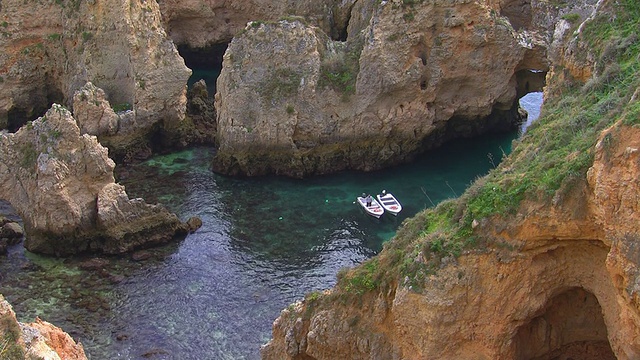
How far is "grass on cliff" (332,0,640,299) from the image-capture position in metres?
18.1

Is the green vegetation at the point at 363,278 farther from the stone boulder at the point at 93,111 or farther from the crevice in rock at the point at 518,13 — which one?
the crevice in rock at the point at 518,13

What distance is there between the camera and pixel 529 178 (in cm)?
1859

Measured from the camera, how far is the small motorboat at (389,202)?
136 ft

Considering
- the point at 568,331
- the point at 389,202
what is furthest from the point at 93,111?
the point at 568,331

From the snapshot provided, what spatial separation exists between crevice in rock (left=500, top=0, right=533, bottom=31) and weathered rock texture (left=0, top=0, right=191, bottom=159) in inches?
904

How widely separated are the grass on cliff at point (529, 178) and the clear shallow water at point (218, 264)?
11.4 meters

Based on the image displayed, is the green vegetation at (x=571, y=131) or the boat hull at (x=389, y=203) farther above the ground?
the green vegetation at (x=571, y=131)

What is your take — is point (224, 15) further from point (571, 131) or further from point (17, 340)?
point (17, 340)

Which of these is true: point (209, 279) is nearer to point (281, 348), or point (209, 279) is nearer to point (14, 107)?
point (281, 348)

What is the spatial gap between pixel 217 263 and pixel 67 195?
845 cm

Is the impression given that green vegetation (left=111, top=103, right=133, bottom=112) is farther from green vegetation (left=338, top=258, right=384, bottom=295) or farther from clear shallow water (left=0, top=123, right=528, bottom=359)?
green vegetation (left=338, top=258, right=384, bottom=295)

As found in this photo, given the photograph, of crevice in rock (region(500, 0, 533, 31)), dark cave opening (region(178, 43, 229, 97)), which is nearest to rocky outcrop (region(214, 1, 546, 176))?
crevice in rock (region(500, 0, 533, 31))

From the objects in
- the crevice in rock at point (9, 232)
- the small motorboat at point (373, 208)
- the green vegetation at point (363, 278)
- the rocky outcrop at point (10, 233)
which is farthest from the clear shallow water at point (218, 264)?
the green vegetation at point (363, 278)

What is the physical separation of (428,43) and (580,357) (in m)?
29.3
